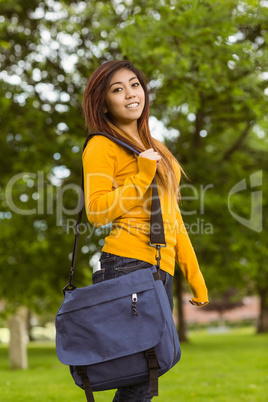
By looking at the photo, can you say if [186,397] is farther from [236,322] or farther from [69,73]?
[236,322]

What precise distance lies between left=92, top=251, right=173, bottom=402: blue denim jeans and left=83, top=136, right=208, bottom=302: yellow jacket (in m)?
0.03

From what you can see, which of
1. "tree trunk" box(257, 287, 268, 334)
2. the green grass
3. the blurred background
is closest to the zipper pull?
the green grass

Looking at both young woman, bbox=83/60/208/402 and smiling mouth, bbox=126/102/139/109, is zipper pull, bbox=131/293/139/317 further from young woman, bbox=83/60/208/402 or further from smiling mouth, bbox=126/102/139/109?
smiling mouth, bbox=126/102/139/109

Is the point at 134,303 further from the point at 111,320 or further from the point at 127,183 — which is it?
the point at 127,183

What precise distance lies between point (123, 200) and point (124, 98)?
64 centimetres

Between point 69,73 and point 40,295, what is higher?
point 69,73

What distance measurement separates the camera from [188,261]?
9.06ft

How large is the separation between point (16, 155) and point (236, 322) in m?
54.4

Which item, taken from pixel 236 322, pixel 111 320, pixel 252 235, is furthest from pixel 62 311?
→ pixel 236 322

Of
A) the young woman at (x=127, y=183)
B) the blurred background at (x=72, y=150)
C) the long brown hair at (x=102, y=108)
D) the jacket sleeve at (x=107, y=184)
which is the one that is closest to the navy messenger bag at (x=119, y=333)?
the young woman at (x=127, y=183)

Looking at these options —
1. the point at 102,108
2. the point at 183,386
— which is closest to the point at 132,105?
the point at 102,108

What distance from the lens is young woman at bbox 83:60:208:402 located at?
236 cm

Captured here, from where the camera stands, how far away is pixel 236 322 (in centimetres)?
6294

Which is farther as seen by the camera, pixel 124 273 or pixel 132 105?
pixel 132 105
